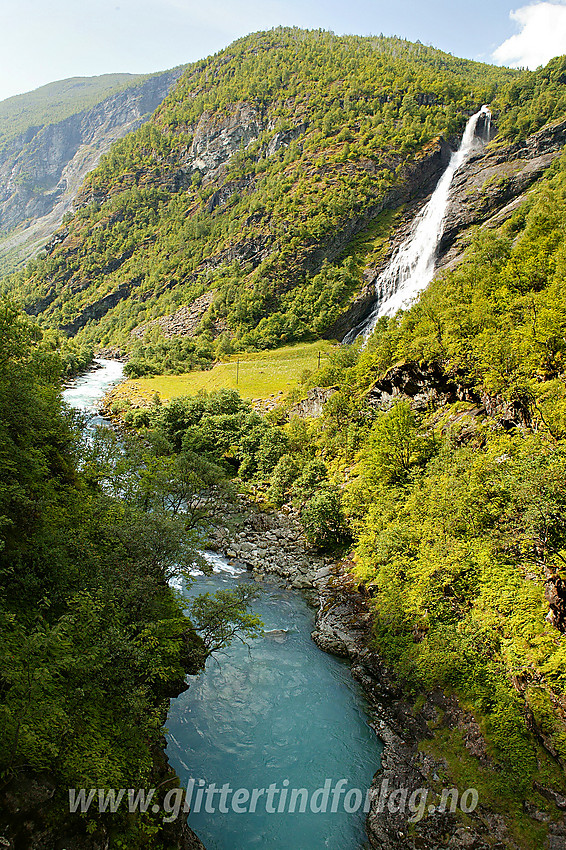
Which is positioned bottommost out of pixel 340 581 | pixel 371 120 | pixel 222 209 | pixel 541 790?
pixel 340 581

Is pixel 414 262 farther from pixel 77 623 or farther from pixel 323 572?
pixel 77 623

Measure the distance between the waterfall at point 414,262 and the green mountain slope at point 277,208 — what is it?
9.38m

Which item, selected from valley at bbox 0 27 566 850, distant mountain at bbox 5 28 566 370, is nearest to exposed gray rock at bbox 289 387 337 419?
valley at bbox 0 27 566 850

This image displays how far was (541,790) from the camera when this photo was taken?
14.9 meters

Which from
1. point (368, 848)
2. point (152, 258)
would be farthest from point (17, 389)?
point (152, 258)

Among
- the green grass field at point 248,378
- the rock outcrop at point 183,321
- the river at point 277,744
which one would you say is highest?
the rock outcrop at point 183,321

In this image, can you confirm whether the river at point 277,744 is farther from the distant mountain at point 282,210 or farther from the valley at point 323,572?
the distant mountain at point 282,210

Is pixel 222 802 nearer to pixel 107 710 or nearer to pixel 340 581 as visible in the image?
pixel 107 710

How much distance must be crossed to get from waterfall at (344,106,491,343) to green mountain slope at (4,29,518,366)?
9.38 meters

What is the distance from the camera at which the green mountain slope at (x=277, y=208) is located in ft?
401

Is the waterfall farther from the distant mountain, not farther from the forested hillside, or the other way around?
the forested hillside

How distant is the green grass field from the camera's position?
7531cm

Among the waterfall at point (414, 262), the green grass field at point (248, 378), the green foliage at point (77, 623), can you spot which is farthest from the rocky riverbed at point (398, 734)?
the waterfall at point (414, 262)

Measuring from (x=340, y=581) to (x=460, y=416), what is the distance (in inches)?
632
